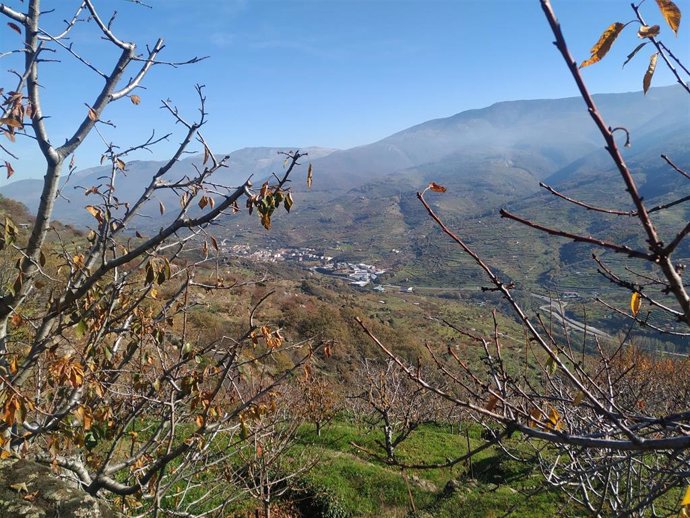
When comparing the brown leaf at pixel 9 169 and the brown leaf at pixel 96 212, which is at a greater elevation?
the brown leaf at pixel 9 169

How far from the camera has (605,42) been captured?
1.18m

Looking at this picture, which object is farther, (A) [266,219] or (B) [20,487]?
(A) [266,219]

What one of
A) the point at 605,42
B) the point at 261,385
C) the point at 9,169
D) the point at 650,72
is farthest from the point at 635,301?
the point at 9,169

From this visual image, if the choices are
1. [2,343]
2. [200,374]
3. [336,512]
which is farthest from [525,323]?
[336,512]

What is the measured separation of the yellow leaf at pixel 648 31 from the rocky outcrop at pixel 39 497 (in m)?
3.30

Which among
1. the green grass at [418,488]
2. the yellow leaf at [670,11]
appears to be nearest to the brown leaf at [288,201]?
the yellow leaf at [670,11]

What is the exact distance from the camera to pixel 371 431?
15195 millimetres

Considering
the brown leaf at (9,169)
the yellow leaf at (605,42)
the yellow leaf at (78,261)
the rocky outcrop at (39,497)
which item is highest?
the brown leaf at (9,169)

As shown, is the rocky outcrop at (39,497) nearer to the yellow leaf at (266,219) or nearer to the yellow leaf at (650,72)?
the yellow leaf at (266,219)

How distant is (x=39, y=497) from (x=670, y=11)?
3.50 metres

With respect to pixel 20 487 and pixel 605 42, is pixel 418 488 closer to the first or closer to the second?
pixel 20 487

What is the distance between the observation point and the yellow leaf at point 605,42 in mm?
1153

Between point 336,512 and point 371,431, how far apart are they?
20.8 feet

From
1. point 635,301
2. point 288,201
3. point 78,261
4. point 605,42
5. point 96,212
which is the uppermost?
point 605,42
